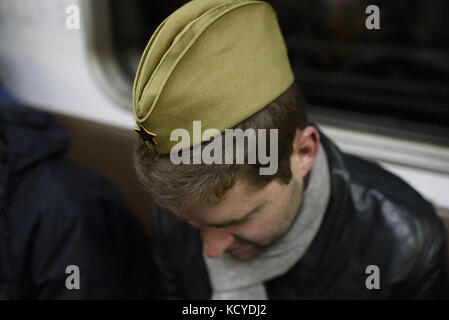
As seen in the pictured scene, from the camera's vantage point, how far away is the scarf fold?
3.23 feet

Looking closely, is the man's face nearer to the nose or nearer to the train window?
the nose


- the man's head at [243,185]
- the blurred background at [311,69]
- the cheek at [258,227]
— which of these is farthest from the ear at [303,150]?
the blurred background at [311,69]

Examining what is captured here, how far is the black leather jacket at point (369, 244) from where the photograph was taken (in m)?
1.00

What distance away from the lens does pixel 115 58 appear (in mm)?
2072

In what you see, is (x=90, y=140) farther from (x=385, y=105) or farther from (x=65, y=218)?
(x=385, y=105)

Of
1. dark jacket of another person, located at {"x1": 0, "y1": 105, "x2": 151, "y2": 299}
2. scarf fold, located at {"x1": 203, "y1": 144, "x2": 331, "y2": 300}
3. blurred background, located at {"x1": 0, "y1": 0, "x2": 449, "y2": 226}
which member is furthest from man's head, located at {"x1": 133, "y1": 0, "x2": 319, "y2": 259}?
blurred background, located at {"x1": 0, "y1": 0, "x2": 449, "y2": 226}

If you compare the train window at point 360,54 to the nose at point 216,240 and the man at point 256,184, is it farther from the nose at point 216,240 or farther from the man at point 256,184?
the nose at point 216,240

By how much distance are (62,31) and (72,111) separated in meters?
0.40

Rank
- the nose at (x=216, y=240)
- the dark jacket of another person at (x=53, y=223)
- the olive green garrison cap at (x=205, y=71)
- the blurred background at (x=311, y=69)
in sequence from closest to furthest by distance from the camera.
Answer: the olive green garrison cap at (x=205, y=71) < the nose at (x=216, y=240) < the dark jacket of another person at (x=53, y=223) < the blurred background at (x=311, y=69)

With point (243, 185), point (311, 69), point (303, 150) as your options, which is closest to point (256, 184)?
point (243, 185)

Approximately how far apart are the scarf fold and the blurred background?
1.89 feet

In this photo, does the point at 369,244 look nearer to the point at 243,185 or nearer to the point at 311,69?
the point at 243,185

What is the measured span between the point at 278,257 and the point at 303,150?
30 cm

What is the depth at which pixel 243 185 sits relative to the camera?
0.80 meters
